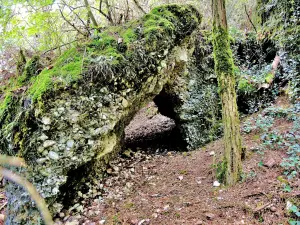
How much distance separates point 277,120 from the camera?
465 cm

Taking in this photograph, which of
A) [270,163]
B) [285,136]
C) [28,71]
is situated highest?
[28,71]

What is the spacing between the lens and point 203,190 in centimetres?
355

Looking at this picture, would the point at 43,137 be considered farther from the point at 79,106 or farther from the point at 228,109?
the point at 228,109

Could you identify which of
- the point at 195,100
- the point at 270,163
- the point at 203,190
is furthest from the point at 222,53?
the point at 195,100

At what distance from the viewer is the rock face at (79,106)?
3.30m

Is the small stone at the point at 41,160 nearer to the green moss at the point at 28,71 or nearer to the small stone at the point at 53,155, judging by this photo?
the small stone at the point at 53,155

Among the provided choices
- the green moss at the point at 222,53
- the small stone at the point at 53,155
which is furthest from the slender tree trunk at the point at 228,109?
the small stone at the point at 53,155

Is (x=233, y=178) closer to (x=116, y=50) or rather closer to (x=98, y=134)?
(x=98, y=134)

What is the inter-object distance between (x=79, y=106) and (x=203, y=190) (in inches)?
95.0

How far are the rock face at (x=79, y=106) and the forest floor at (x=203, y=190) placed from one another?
0.55 m

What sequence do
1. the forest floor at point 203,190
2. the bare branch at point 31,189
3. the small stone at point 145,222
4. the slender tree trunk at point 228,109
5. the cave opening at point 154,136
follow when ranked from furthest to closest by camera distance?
the cave opening at point 154,136, the slender tree trunk at point 228,109, the small stone at point 145,222, the forest floor at point 203,190, the bare branch at point 31,189

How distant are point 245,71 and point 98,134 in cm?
481

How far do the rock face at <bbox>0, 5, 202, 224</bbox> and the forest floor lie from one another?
552 millimetres

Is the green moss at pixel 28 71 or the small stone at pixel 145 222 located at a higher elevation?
the green moss at pixel 28 71
